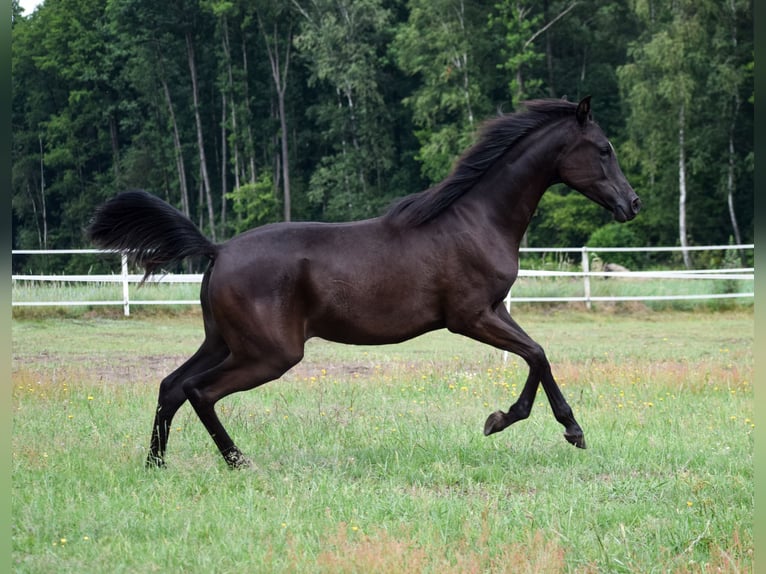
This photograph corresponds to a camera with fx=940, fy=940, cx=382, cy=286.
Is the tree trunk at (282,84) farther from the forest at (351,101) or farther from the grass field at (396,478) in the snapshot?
the grass field at (396,478)

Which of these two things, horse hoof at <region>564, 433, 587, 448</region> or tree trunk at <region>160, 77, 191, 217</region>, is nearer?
horse hoof at <region>564, 433, 587, 448</region>

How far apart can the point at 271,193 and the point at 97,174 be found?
32.5ft

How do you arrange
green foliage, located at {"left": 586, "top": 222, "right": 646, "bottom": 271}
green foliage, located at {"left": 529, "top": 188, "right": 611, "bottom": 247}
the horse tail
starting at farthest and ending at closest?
green foliage, located at {"left": 529, "top": 188, "right": 611, "bottom": 247}, green foliage, located at {"left": 586, "top": 222, "right": 646, "bottom": 271}, the horse tail

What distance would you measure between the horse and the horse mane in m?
0.01

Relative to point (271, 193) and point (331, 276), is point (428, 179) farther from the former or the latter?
point (331, 276)

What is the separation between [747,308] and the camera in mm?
21375

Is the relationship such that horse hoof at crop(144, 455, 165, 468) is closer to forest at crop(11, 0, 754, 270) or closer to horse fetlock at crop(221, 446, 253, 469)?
horse fetlock at crop(221, 446, 253, 469)

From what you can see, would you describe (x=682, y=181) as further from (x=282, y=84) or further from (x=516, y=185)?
(x=516, y=185)

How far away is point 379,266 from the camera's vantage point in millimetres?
6137

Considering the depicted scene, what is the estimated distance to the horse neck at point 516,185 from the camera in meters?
6.42

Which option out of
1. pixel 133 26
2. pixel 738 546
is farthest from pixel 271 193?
pixel 738 546

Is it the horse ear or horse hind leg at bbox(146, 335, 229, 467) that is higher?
the horse ear

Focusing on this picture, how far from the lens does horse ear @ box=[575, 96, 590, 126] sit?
6.42m

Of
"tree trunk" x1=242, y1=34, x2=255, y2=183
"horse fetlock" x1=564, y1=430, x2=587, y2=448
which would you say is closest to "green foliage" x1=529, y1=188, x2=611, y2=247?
"tree trunk" x1=242, y1=34, x2=255, y2=183
